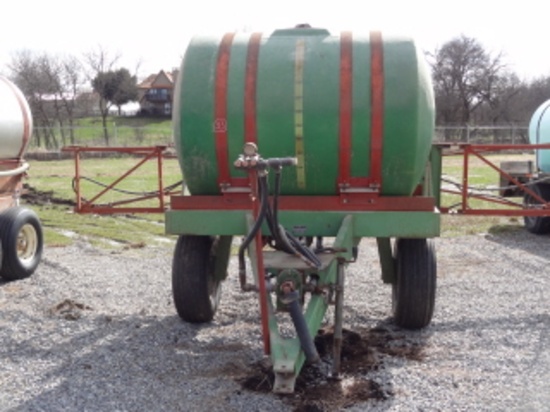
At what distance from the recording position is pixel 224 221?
552cm

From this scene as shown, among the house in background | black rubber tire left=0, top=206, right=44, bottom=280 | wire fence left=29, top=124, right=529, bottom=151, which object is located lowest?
black rubber tire left=0, top=206, right=44, bottom=280

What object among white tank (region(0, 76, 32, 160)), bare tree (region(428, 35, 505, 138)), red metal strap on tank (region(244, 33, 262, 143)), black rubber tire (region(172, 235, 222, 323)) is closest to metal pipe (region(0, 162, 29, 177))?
white tank (region(0, 76, 32, 160))

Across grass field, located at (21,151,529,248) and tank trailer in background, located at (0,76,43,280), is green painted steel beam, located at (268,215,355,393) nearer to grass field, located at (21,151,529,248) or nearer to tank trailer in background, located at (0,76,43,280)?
tank trailer in background, located at (0,76,43,280)

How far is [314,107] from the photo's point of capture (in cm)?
525

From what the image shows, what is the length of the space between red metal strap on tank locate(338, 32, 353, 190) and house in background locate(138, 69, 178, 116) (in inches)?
2585

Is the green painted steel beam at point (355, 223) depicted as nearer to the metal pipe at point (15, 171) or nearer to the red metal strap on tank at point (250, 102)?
the red metal strap on tank at point (250, 102)

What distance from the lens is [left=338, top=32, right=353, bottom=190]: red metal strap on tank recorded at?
5246 mm

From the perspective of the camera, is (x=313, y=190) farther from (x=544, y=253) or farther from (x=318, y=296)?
(x=544, y=253)

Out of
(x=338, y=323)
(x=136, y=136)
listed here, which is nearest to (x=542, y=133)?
(x=338, y=323)

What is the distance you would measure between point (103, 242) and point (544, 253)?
6.77 m

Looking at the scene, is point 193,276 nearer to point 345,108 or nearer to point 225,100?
point 225,100

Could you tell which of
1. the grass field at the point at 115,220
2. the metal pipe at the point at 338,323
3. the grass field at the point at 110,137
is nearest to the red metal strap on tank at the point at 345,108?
the metal pipe at the point at 338,323

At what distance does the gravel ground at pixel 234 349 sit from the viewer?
471 centimetres

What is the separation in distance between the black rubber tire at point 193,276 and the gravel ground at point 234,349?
0.65ft
